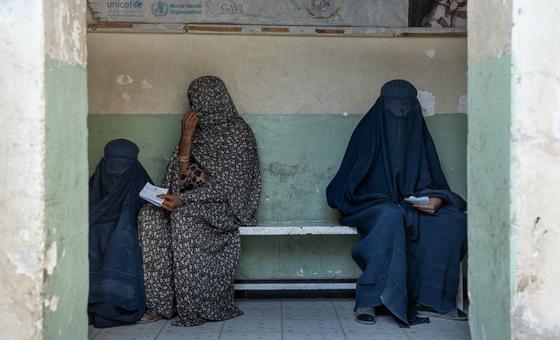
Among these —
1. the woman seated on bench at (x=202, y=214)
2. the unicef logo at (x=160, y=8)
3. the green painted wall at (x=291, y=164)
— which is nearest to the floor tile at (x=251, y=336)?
the woman seated on bench at (x=202, y=214)

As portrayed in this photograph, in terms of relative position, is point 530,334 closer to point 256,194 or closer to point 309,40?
point 256,194

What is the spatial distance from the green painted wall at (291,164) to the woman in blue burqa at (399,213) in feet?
1.02

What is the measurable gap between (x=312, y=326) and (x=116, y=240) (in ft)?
4.36

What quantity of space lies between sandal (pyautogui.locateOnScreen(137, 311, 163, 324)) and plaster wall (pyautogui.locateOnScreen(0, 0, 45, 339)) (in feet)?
6.03

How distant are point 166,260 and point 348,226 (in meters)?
1.20

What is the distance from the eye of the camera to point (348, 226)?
15.4 feet


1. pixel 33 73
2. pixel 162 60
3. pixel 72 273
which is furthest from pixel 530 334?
pixel 162 60

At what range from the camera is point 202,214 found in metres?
4.54

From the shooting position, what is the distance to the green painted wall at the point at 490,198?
2.75 m

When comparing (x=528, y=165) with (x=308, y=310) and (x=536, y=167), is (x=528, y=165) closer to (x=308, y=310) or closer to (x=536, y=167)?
(x=536, y=167)

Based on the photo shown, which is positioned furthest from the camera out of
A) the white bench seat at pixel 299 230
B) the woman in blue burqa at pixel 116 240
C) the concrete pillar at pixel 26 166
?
the white bench seat at pixel 299 230

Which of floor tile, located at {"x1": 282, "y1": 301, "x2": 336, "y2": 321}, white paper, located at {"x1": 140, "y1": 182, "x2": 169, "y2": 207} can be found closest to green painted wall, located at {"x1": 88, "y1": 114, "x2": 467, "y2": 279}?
floor tile, located at {"x1": 282, "y1": 301, "x2": 336, "y2": 321}

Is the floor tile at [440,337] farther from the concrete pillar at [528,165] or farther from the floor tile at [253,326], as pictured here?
the concrete pillar at [528,165]

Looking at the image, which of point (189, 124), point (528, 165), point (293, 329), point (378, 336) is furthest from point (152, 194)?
point (528, 165)
